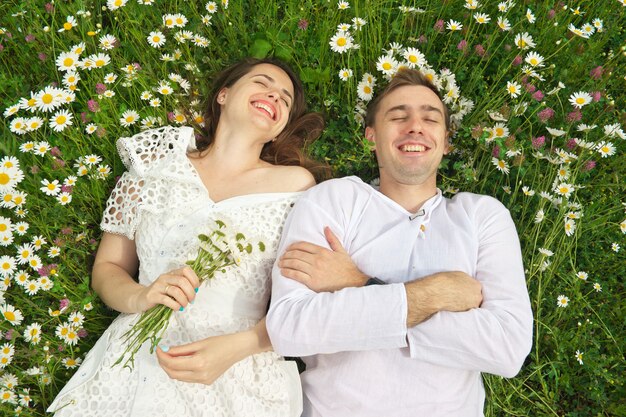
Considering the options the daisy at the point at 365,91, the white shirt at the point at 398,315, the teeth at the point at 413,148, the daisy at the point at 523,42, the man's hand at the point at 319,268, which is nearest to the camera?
the white shirt at the point at 398,315

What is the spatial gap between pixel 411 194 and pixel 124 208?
153 cm

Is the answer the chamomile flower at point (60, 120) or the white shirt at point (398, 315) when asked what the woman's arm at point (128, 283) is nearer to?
the white shirt at point (398, 315)

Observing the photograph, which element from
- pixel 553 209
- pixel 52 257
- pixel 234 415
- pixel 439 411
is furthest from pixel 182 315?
pixel 553 209

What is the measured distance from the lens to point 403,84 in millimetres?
3047

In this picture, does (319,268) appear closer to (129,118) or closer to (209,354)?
(209,354)

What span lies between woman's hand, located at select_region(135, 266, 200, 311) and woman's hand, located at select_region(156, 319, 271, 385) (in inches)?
7.7

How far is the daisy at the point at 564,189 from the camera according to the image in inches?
112

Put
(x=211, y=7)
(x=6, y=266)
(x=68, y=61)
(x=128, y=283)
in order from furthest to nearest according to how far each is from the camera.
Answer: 1. (x=211, y=7)
2. (x=68, y=61)
3. (x=6, y=266)
4. (x=128, y=283)

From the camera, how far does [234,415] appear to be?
8.12 feet

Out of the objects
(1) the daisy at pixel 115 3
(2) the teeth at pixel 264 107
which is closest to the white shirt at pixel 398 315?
(2) the teeth at pixel 264 107

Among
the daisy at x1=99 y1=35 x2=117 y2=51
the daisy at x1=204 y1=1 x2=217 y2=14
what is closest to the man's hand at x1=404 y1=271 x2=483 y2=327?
the daisy at x1=204 y1=1 x2=217 y2=14

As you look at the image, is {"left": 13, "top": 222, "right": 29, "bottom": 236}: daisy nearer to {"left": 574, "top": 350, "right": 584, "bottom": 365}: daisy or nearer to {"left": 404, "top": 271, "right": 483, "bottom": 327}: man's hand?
{"left": 404, "top": 271, "right": 483, "bottom": 327}: man's hand

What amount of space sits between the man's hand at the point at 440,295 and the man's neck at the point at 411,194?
1.78 ft

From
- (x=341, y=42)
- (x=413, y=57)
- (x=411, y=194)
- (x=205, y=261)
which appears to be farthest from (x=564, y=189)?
(x=205, y=261)
